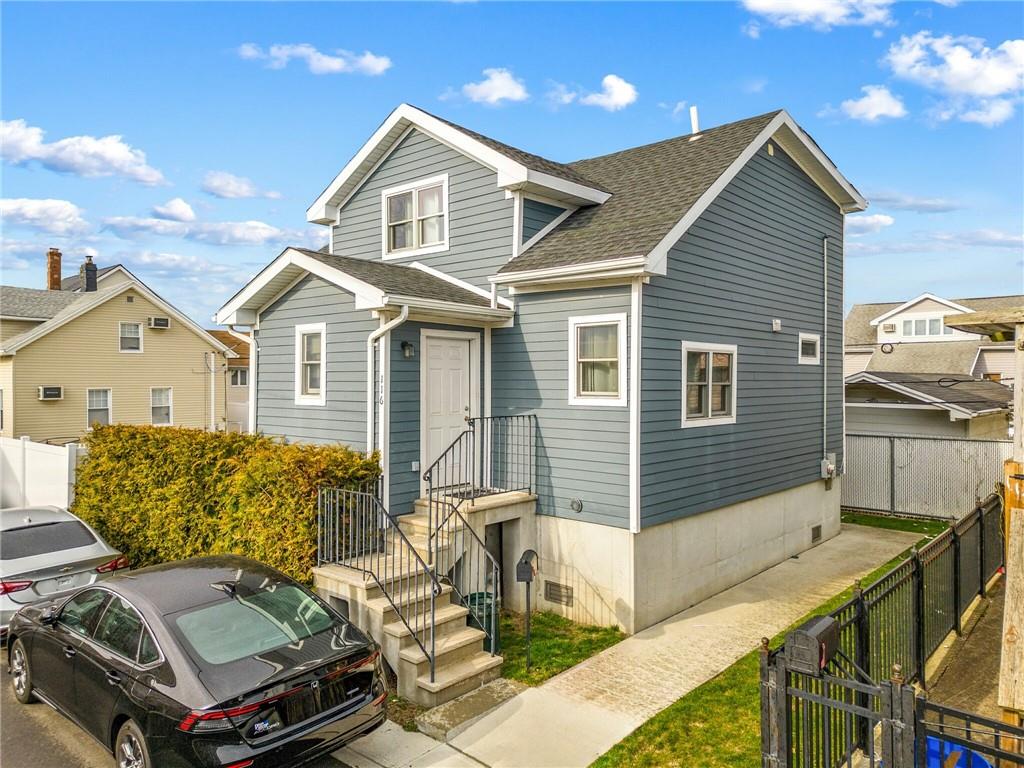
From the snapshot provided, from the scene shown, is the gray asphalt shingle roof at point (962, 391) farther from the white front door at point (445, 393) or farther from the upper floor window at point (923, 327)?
the upper floor window at point (923, 327)

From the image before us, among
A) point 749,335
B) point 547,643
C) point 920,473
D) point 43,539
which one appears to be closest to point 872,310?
point 920,473

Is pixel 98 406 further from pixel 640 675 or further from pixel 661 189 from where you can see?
pixel 640 675

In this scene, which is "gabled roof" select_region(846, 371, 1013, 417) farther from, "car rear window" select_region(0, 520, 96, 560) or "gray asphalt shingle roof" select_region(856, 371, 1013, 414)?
"car rear window" select_region(0, 520, 96, 560)

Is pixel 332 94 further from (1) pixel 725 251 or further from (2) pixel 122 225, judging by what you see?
(2) pixel 122 225

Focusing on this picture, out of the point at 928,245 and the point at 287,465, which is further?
the point at 928,245

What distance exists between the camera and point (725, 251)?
392 inches

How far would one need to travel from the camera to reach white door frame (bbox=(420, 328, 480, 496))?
892cm

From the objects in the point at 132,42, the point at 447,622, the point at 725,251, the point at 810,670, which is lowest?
the point at 447,622

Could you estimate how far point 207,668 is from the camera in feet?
14.1

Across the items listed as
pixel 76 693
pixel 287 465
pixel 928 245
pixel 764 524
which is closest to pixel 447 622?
pixel 287 465

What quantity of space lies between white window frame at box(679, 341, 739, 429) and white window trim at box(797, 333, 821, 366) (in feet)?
8.60

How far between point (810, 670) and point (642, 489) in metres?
4.62

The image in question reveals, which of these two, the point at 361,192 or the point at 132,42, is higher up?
the point at 132,42

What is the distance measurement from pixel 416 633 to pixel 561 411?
373cm
